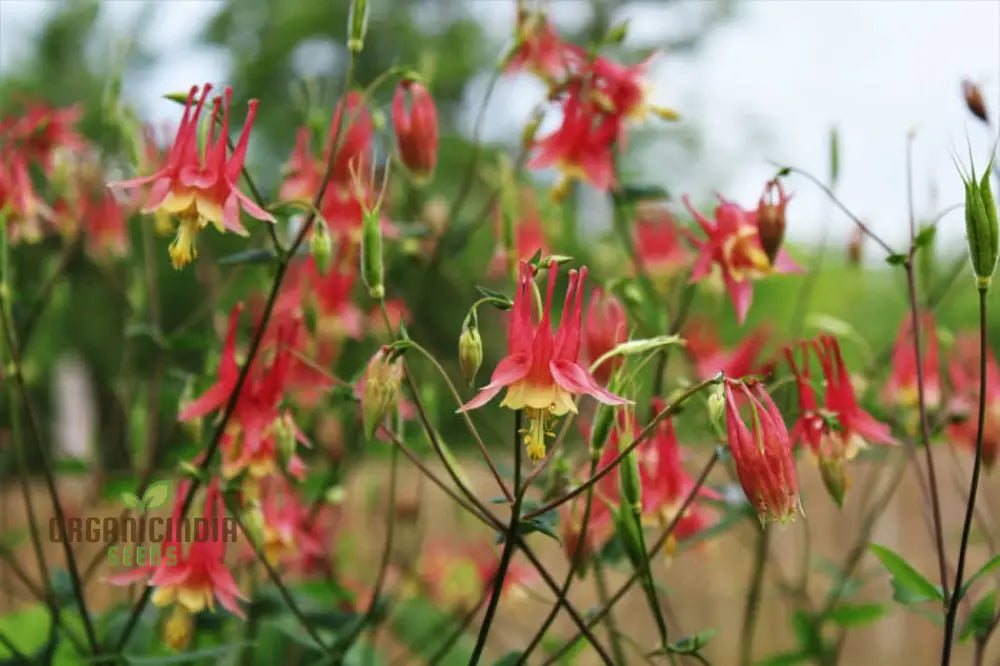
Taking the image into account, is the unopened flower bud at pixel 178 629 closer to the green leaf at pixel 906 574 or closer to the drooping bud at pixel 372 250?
the drooping bud at pixel 372 250

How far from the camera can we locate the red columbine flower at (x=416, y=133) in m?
1.41

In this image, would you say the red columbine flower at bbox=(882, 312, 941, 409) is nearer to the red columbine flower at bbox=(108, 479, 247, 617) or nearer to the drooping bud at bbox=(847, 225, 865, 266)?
the drooping bud at bbox=(847, 225, 865, 266)

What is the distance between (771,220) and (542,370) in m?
0.42

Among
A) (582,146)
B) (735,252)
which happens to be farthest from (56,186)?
(735,252)

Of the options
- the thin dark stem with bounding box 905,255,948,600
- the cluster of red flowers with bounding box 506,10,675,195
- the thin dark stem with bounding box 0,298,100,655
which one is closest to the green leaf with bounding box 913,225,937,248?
the thin dark stem with bounding box 905,255,948,600

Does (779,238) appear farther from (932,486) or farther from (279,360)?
(279,360)

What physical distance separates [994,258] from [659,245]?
4.56ft

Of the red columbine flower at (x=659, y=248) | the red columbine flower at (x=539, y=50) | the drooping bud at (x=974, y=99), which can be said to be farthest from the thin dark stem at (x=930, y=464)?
the red columbine flower at (x=659, y=248)

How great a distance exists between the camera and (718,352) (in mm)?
2033

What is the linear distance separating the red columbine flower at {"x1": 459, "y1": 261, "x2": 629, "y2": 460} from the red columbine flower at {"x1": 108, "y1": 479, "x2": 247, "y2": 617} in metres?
0.44

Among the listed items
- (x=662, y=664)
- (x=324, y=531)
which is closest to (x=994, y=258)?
(x=324, y=531)

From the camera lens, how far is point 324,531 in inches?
72.8

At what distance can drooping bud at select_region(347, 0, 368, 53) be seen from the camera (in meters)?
1.14

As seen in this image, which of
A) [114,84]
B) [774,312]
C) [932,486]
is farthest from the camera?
[774,312]
